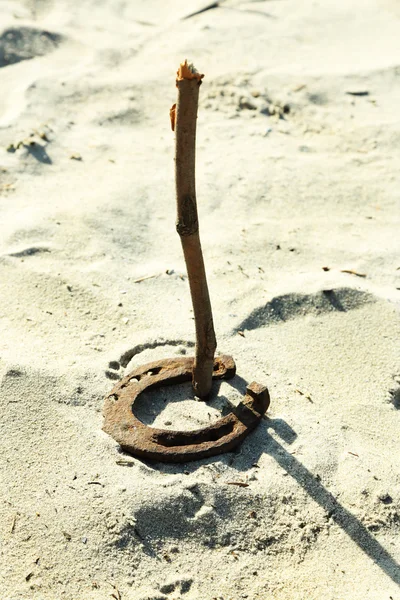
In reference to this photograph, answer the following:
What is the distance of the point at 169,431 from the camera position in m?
2.33

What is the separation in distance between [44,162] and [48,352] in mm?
1521

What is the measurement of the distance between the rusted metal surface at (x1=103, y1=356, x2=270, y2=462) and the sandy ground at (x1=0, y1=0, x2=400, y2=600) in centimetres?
4

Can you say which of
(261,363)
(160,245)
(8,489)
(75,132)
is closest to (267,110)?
(75,132)

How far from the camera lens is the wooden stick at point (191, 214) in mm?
1914

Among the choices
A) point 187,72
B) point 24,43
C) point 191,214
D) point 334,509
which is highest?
point 187,72

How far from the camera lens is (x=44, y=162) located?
3816 millimetres

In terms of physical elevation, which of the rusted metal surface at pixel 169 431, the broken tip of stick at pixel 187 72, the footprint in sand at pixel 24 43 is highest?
the broken tip of stick at pixel 187 72

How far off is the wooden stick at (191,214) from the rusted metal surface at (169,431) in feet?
0.52

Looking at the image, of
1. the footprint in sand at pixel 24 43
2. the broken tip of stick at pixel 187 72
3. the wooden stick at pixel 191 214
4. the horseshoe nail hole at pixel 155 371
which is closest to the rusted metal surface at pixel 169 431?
the horseshoe nail hole at pixel 155 371

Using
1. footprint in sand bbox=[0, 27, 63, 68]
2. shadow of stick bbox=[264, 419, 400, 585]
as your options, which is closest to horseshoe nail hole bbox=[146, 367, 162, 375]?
shadow of stick bbox=[264, 419, 400, 585]

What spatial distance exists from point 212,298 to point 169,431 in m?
0.80

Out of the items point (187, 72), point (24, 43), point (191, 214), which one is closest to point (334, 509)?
point (191, 214)

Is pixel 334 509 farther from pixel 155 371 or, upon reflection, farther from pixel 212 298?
pixel 212 298

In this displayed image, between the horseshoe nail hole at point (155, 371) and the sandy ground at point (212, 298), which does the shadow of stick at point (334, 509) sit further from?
the horseshoe nail hole at point (155, 371)
